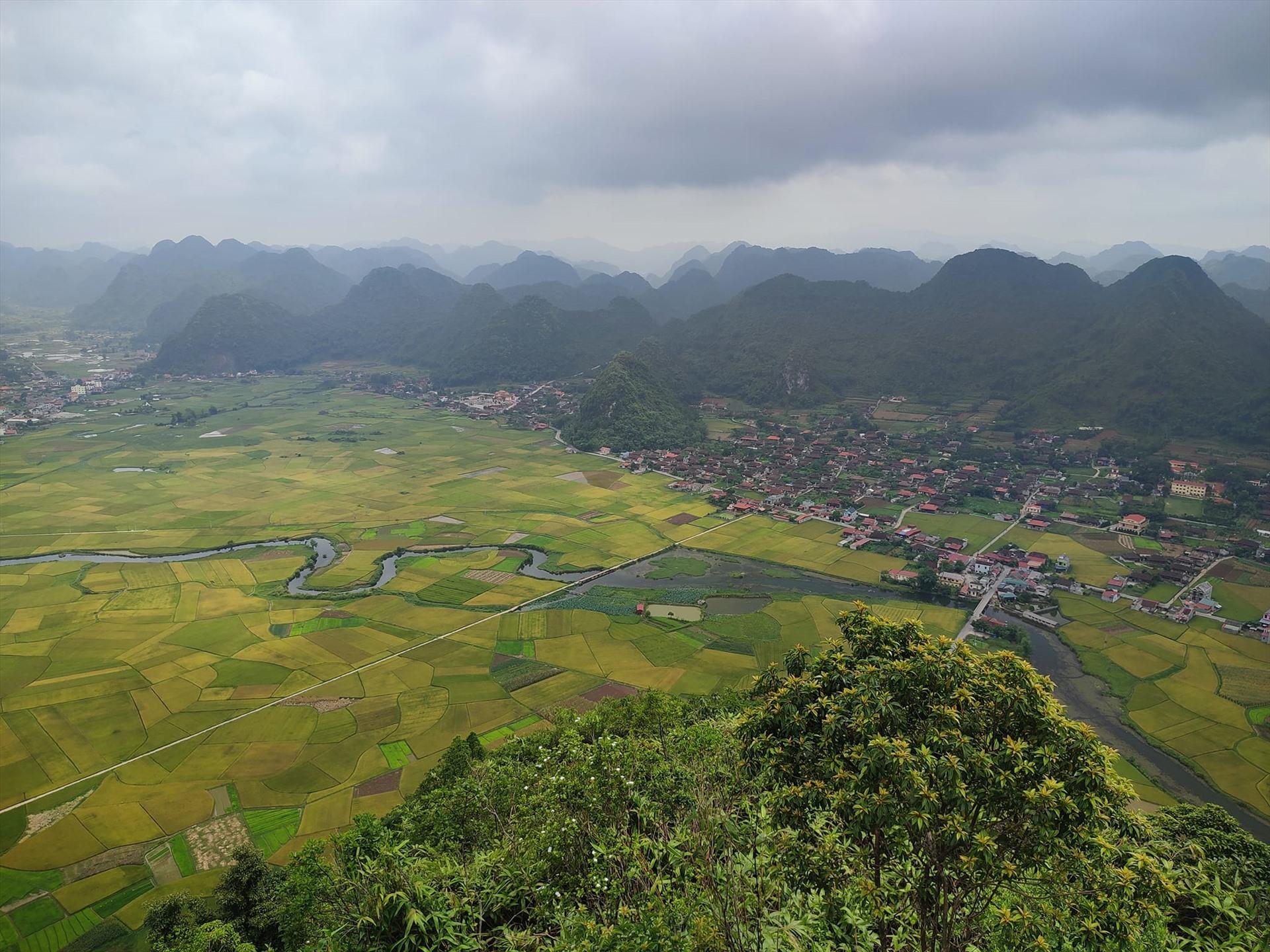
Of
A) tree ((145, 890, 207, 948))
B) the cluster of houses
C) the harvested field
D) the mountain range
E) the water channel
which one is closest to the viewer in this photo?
tree ((145, 890, 207, 948))

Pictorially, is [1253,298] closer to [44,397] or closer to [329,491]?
[329,491]

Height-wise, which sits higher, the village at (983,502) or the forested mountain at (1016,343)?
the forested mountain at (1016,343)

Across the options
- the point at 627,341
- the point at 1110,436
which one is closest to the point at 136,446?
the point at 627,341

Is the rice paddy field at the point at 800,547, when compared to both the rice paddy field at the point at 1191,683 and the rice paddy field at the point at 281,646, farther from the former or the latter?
the rice paddy field at the point at 1191,683

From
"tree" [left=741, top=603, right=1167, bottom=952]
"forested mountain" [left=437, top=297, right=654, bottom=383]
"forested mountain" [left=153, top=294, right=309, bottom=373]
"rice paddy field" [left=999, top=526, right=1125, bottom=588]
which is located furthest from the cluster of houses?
"rice paddy field" [left=999, top=526, right=1125, bottom=588]

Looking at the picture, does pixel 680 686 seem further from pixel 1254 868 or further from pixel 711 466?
pixel 711 466

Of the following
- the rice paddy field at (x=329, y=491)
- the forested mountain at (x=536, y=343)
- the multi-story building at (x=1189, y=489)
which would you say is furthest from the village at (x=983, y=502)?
the forested mountain at (x=536, y=343)

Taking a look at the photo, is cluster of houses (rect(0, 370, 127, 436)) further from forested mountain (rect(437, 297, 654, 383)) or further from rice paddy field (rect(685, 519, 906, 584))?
→ rice paddy field (rect(685, 519, 906, 584))

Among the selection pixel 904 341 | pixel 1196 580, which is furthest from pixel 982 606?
pixel 904 341
